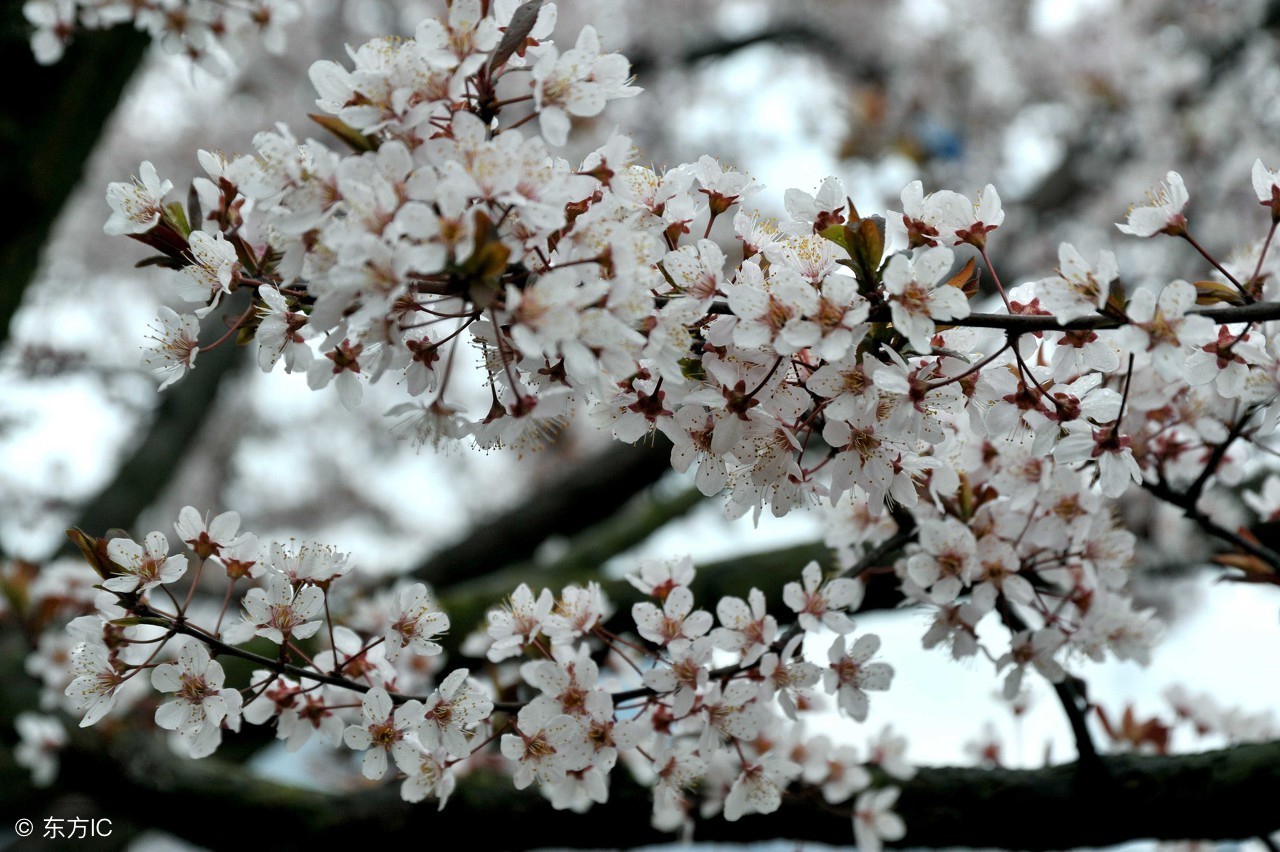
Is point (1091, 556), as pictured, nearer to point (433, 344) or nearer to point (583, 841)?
point (433, 344)

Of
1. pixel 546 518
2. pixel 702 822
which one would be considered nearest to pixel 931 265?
pixel 702 822

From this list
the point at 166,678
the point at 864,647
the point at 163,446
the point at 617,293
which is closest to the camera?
the point at 617,293

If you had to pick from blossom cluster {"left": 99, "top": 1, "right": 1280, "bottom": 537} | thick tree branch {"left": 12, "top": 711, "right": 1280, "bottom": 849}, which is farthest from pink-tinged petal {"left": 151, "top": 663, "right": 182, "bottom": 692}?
thick tree branch {"left": 12, "top": 711, "right": 1280, "bottom": 849}

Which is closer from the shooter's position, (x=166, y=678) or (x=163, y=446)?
(x=166, y=678)

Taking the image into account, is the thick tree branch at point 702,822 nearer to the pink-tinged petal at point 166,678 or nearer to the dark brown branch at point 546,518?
the pink-tinged petal at point 166,678

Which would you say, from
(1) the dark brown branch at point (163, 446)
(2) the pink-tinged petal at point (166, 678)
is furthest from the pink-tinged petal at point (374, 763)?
(1) the dark brown branch at point (163, 446)

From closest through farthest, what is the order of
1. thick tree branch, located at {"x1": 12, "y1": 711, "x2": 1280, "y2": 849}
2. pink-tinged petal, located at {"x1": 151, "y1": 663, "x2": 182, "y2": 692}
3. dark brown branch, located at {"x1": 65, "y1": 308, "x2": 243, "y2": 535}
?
pink-tinged petal, located at {"x1": 151, "y1": 663, "x2": 182, "y2": 692} → thick tree branch, located at {"x1": 12, "y1": 711, "x2": 1280, "y2": 849} → dark brown branch, located at {"x1": 65, "y1": 308, "x2": 243, "y2": 535}

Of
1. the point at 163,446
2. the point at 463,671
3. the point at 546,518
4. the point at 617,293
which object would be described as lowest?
the point at 463,671

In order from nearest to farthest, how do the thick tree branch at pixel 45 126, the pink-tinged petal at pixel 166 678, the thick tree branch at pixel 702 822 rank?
the pink-tinged petal at pixel 166 678, the thick tree branch at pixel 702 822, the thick tree branch at pixel 45 126

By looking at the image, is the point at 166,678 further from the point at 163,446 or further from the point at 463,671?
the point at 163,446

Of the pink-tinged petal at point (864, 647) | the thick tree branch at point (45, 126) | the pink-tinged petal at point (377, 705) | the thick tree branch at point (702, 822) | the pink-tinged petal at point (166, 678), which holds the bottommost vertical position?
the thick tree branch at point (702, 822)

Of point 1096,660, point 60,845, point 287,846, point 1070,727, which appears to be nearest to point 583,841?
point 287,846

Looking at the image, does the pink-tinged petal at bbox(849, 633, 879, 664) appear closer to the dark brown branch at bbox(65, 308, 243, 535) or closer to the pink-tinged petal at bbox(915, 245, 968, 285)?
the pink-tinged petal at bbox(915, 245, 968, 285)

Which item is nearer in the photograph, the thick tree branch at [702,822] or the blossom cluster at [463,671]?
the blossom cluster at [463,671]
